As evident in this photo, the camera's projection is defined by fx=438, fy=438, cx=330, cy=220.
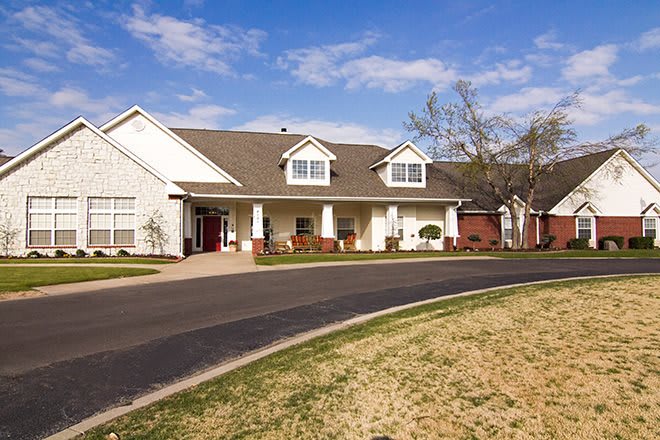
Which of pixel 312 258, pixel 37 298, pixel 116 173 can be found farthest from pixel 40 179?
pixel 312 258

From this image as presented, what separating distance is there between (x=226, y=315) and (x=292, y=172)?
18.0 m

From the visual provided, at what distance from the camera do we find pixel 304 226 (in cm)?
2820

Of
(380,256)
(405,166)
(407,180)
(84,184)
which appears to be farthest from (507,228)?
(84,184)

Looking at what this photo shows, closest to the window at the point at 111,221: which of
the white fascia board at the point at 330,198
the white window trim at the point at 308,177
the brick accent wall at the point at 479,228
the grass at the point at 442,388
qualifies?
the white fascia board at the point at 330,198

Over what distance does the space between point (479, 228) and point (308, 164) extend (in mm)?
12707

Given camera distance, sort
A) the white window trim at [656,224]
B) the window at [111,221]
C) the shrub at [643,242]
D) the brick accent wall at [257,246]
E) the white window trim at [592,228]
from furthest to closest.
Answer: the white window trim at [656,224] → the white window trim at [592,228] → the shrub at [643,242] → the brick accent wall at [257,246] → the window at [111,221]

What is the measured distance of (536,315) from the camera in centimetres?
804

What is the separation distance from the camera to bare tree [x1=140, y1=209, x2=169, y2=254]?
22.0 metres

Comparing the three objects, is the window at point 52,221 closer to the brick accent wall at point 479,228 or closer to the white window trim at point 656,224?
the brick accent wall at point 479,228

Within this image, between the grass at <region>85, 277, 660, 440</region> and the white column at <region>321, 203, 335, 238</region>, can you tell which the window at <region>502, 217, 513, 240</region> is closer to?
the white column at <region>321, 203, 335, 238</region>

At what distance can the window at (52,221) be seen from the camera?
20.8 meters

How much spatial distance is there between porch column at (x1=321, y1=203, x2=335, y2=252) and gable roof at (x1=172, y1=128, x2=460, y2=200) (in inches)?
38.1

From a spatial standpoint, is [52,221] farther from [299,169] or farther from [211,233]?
[299,169]

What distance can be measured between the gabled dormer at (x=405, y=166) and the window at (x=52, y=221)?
1774 centimetres
